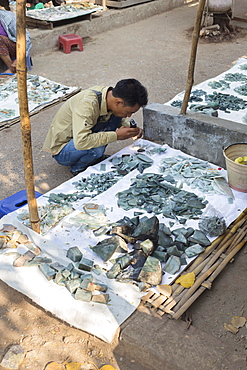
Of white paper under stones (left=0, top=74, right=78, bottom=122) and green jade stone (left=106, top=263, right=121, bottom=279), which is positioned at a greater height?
green jade stone (left=106, top=263, right=121, bottom=279)

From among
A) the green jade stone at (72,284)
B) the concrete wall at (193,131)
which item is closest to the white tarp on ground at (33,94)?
the concrete wall at (193,131)

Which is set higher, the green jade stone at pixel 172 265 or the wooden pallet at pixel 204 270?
the green jade stone at pixel 172 265

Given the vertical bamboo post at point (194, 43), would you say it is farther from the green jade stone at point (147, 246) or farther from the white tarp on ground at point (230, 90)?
the green jade stone at point (147, 246)

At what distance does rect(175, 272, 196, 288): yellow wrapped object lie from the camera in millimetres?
2639

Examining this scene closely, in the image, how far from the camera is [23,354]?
2.33 m

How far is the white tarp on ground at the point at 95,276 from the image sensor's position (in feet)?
7.92

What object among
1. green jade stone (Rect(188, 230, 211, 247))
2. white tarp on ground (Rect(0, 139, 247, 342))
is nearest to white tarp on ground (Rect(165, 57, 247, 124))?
white tarp on ground (Rect(0, 139, 247, 342))

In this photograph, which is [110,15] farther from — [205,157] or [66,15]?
[205,157]

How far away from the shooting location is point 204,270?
9.02ft

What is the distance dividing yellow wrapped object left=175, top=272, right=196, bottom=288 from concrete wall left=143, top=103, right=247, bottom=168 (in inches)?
64.1

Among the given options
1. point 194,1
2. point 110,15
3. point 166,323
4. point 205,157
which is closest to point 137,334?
point 166,323

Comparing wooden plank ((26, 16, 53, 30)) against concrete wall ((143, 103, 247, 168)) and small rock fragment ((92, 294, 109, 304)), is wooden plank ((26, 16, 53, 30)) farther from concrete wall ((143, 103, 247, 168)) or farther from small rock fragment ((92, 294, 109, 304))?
small rock fragment ((92, 294, 109, 304))

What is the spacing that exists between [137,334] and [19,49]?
178cm

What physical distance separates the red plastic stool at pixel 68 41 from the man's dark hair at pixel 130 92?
14.7 feet
